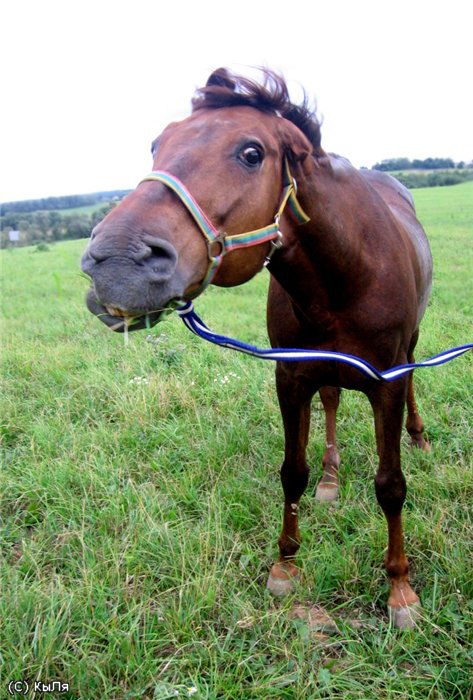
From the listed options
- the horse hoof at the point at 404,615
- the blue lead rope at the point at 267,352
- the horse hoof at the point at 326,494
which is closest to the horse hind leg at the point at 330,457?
the horse hoof at the point at 326,494

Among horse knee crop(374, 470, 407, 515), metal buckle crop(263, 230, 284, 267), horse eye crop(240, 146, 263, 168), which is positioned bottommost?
horse knee crop(374, 470, 407, 515)

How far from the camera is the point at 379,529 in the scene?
8.34 ft

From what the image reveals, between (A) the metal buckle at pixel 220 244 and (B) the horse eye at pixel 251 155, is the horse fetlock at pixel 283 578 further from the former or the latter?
(B) the horse eye at pixel 251 155

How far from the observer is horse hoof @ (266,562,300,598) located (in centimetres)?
238

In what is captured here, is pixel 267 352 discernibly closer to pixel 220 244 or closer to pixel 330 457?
pixel 220 244

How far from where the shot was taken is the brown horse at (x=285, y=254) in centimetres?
136

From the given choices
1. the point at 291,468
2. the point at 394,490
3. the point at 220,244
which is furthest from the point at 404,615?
the point at 220,244

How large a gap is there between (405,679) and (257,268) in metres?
1.68

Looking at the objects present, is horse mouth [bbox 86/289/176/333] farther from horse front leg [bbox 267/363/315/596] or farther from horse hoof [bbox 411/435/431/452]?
horse hoof [bbox 411/435/431/452]

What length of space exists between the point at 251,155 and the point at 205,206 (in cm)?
27

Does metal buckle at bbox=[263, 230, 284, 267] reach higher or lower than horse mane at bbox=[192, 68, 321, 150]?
lower

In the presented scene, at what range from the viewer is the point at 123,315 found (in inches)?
56.0

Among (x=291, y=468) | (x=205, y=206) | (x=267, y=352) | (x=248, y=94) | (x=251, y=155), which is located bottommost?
(x=291, y=468)

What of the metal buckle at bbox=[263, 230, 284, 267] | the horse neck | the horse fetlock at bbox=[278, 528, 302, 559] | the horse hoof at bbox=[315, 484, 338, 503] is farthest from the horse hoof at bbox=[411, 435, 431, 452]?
the metal buckle at bbox=[263, 230, 284, 267]
